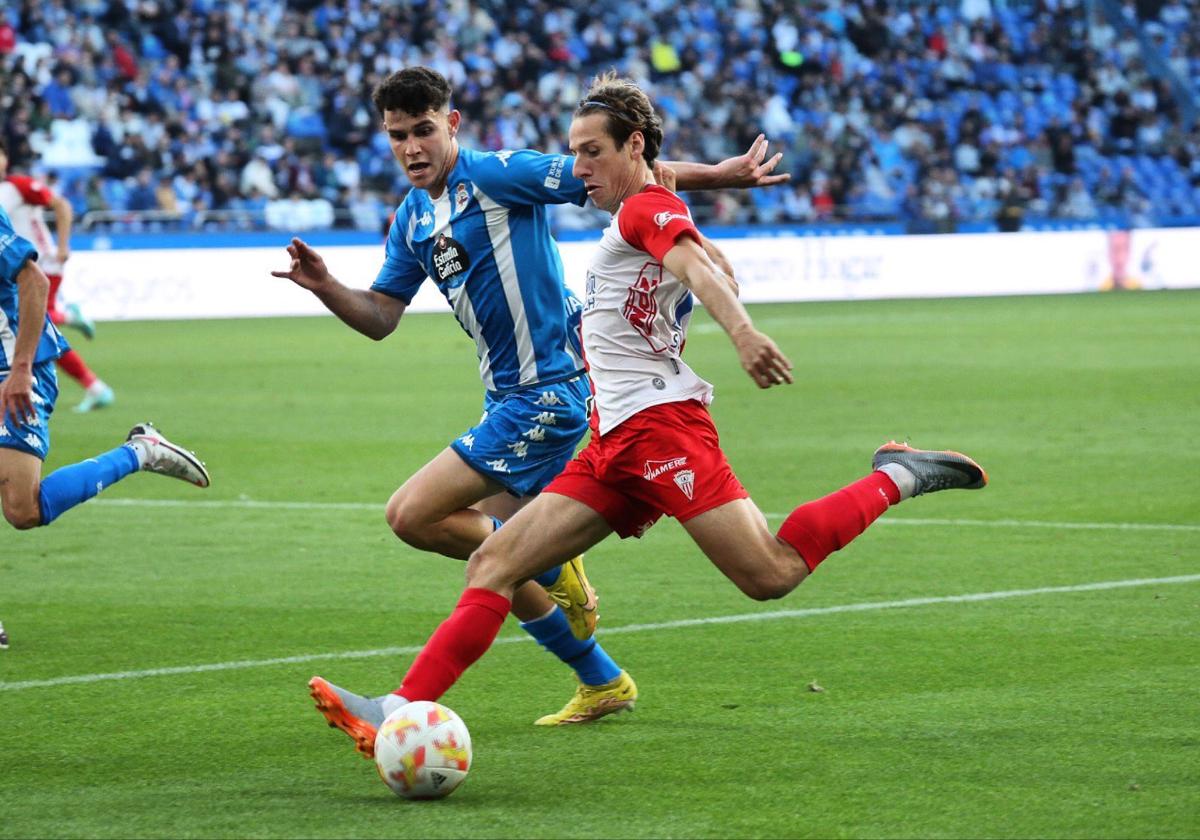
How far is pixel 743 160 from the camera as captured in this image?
6.00 m

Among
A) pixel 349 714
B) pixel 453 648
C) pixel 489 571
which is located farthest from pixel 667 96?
pixel 349 714

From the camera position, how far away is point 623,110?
5.32 metres

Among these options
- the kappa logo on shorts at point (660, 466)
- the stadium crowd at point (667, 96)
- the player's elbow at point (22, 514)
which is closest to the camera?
the kappa logo on shorts at point (660, 466)

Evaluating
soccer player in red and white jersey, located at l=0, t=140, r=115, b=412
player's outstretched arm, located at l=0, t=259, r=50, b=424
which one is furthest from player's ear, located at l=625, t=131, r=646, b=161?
soccer player in red and white jersey, located at l=0, t=140, r=115, b=412

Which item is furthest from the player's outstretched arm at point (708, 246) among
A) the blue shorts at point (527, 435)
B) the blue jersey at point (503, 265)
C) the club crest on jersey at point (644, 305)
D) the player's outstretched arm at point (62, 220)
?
the player's outstretched arm at point (62, 220)

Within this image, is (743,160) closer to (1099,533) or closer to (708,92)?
(1099,533)

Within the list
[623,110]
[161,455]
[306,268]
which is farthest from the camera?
[161,455]

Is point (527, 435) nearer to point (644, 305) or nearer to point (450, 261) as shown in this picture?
point (450, 261)

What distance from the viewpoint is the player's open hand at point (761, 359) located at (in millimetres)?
4656

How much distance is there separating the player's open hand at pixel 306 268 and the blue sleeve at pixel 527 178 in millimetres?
679

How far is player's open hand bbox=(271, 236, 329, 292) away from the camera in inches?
234

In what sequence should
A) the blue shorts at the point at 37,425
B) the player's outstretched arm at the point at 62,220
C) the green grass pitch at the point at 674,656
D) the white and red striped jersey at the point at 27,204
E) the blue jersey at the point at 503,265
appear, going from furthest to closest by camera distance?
1. the player's outstretched arm at the point at 62,220
2. the white and red striped jersey at the point at 27,204
3. the blue shorts at the point at 37,425
4. the blue jersey at the point at 503,265
5. the green grass pitch at the point at 674,656

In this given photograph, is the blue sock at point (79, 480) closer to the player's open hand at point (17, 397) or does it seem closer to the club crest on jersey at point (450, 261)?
the player's open hand at point (17, 397)

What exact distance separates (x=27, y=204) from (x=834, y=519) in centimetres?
1259
